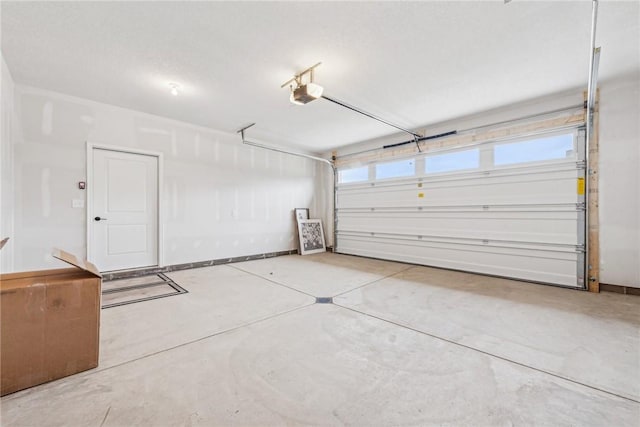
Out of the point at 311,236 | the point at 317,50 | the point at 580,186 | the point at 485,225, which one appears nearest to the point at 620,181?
the point at 580,186

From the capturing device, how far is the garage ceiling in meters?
2.16

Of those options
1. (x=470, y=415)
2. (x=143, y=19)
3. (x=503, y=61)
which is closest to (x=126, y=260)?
(x=143, y=19)

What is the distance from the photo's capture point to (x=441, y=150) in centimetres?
486

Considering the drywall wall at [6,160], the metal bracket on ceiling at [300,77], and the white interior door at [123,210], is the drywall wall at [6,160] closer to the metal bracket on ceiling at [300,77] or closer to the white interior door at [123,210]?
the white interior door at [123,210]

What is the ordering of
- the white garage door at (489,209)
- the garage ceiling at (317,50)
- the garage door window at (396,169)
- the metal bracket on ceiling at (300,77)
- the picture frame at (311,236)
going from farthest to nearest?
the picture frame at (311,236)
the garage door window at (396,169)
the white garage door at (489,209)
the metal bracket on ceiling at (300,77)
the garage ceiling at (317,50)

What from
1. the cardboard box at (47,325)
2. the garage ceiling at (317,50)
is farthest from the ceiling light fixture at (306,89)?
the cardboard box at (47,325)

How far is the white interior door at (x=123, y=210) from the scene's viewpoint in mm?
3936

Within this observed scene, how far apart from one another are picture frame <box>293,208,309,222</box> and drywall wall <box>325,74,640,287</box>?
5.42 m

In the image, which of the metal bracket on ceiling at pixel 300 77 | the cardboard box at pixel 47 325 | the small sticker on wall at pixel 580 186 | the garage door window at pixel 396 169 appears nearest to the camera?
the cardboard box at pixel 47 325

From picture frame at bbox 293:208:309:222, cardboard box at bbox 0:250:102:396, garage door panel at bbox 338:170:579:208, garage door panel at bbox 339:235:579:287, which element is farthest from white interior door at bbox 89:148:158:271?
garage door panel at bbox 339:235:579:287

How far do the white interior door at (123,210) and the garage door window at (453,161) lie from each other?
5090mm

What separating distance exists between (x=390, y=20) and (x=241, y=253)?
480cm

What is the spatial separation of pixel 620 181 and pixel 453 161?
2.09 m

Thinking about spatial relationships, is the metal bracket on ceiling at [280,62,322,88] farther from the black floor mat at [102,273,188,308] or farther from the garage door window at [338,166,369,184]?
the garage door window at [338,166,369,184]
